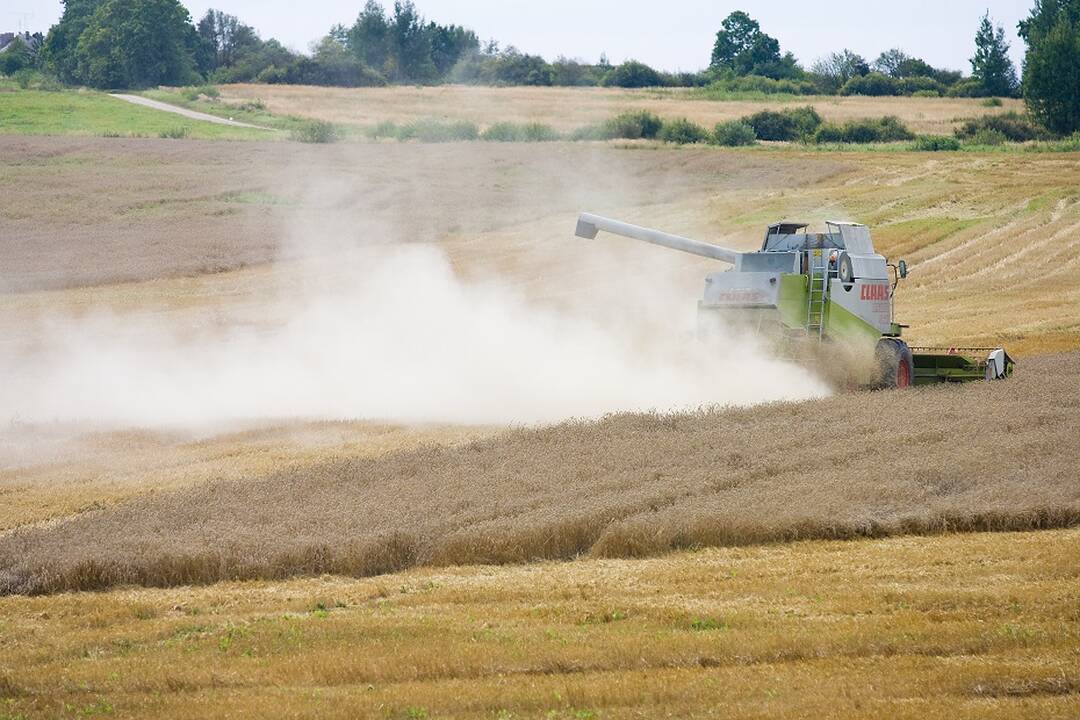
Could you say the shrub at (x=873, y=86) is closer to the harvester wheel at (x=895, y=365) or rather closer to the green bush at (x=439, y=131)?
the green bush at (x=439, y=131)

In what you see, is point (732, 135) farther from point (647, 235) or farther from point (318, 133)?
point (647, 235)

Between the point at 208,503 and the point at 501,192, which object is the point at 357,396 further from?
the point at 501,192

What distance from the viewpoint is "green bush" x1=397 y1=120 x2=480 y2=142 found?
60.1 m

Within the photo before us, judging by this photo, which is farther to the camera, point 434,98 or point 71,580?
point 434,98

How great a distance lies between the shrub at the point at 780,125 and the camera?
71938 mm

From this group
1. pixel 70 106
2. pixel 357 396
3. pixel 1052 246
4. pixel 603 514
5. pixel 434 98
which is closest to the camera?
pixel 603 514

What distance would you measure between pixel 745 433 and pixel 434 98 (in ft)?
133

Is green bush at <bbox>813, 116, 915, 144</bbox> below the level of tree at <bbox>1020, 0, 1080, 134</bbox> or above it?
below

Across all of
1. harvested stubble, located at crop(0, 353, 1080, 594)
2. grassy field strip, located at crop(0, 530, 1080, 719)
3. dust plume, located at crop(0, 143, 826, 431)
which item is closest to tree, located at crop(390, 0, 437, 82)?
dust plume, located at crop(0, 143, 826, 431)

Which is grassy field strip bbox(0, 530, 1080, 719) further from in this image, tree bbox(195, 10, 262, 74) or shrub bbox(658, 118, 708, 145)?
tree bbox(195, 10, 262, 74)

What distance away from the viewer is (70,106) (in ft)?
253

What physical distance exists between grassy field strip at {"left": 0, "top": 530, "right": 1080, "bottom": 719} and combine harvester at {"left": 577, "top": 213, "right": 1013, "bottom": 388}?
956 centimetres

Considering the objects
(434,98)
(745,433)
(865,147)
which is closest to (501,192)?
(434,98)

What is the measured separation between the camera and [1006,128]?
71500 millimetres
